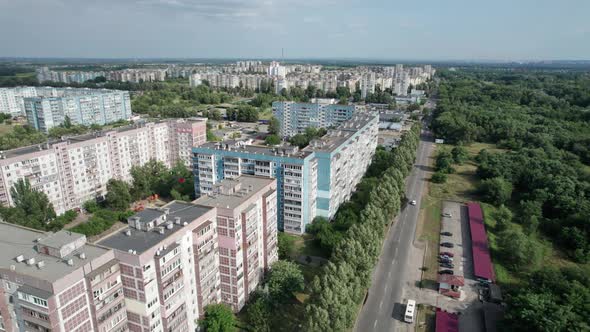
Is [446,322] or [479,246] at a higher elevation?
[479,246]

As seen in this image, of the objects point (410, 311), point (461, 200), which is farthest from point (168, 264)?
point (461, 200)

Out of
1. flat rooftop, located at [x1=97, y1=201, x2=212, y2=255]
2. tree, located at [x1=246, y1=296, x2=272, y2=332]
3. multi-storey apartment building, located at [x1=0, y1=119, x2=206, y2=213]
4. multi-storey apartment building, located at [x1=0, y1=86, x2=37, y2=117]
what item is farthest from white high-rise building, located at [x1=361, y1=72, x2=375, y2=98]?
flat rooftop, located at [x1=97, y1=201, x2=212, y2=255]

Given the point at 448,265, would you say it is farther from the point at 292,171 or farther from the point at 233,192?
the point at 233,192

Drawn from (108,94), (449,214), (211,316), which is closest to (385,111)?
(449,214)

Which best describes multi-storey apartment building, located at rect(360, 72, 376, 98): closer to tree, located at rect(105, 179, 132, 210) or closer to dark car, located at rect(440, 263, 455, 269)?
tree, located at rect(105, 179, 132, 210)

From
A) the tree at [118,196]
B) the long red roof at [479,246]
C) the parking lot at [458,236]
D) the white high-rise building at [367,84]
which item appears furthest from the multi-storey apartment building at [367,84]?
the tree at [118,196]

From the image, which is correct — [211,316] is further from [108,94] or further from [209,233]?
[108,94]
